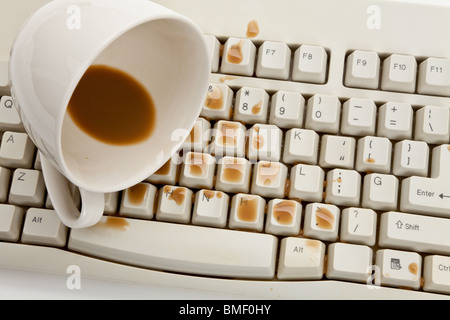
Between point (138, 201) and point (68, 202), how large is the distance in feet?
0.21

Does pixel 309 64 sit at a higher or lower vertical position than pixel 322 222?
higher

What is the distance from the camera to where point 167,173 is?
0.56m

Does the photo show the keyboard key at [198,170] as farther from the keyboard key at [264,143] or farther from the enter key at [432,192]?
the enter key at [432,192]

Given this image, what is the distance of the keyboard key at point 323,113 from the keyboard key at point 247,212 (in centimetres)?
9

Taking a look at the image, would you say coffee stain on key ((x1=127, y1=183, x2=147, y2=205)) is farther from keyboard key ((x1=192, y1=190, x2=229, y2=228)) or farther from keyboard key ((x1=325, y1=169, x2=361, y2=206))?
keyboard key ((x1=325, y1=169, x2=361, y2=206))

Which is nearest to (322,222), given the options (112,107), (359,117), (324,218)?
(324,218)

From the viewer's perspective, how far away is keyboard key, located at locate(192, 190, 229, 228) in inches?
21.6

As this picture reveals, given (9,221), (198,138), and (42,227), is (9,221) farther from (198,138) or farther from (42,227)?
(198,138)

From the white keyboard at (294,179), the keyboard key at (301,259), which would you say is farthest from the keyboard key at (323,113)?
the keyboard key at (301,259)

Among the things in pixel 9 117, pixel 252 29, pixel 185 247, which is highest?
pixel 252 29

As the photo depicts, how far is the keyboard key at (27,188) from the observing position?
1.82 feet

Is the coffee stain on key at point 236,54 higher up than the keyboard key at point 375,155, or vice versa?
the coffee stain on key at point 236,54
